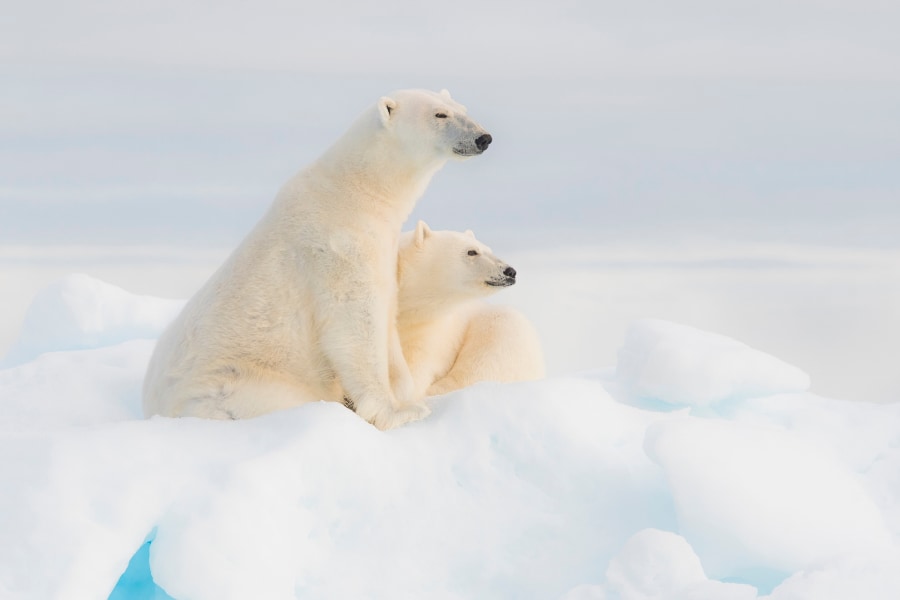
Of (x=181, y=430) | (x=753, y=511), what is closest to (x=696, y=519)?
(x=753, y=511)

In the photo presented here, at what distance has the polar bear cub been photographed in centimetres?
599

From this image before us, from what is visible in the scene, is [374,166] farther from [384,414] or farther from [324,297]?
[384,414]

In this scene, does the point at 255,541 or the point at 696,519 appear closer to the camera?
the point at 255,541

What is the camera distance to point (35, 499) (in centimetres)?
387

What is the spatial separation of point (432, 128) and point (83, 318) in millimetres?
4925

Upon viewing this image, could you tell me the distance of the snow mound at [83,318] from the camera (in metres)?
9.05

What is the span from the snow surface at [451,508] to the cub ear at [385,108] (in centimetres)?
142

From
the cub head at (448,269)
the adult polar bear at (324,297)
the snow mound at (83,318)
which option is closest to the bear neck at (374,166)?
the adult polar bear at (324,297)

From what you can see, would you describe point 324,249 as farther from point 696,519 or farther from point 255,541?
point 696,519

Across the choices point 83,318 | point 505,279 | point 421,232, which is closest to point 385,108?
point 421,232

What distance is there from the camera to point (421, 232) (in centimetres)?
611

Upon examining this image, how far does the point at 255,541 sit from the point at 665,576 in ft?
5.27

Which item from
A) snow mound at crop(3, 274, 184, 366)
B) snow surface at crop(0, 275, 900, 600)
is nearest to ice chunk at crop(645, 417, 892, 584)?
snow surface at crop(0, 275, 900, 600)

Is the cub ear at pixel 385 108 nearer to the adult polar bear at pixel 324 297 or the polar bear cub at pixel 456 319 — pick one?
the adult polar bear at pixel 324 297
